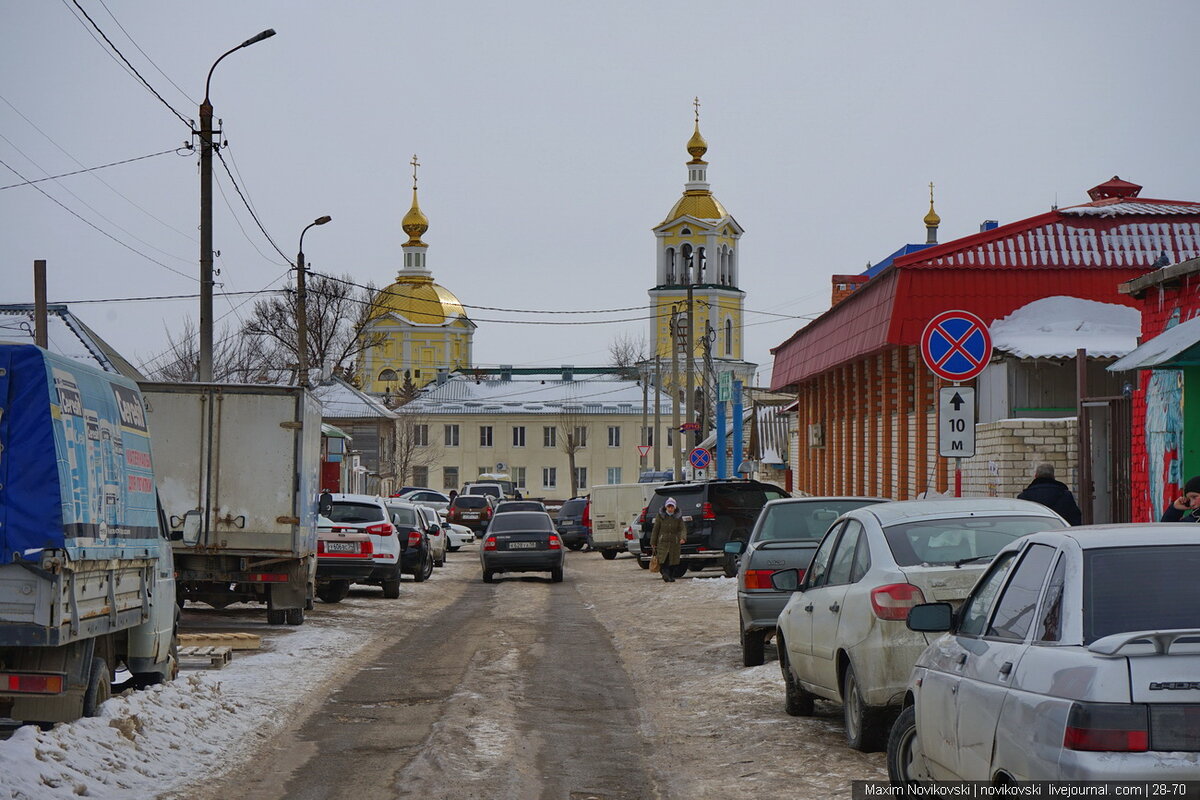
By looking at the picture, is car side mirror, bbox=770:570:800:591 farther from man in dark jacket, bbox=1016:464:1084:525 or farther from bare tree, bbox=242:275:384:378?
bare tree, bbox=242:275:384:378

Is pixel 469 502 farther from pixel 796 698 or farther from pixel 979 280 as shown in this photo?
pixel 796 698

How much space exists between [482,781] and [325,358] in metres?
66.8

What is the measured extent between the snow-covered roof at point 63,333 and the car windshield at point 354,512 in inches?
465

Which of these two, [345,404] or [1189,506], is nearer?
[1189,506]

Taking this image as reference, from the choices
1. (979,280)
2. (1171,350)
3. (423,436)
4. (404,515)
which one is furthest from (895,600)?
(423,436)

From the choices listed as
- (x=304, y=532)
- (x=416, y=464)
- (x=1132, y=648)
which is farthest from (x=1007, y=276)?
(x=416, y=464)

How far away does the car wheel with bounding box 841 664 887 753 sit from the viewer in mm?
9664

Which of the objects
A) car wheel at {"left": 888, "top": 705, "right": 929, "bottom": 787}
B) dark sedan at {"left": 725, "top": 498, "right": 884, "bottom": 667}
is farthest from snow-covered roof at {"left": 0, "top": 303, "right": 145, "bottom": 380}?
car wheel at {"left": 888, "top": 705, "right": 929, "bottom": 787}

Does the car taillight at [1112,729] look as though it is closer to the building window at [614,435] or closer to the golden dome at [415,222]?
the building window at [614,435]

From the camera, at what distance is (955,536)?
388 inches

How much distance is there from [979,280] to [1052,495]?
28.9ft

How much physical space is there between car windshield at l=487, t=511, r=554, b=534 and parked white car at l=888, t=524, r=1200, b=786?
26.2 metres

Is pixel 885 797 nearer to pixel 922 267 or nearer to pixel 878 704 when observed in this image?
pixel 878 704

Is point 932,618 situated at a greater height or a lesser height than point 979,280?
lesser
